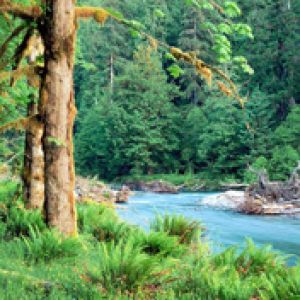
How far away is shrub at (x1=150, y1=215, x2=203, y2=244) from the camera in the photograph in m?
8.62

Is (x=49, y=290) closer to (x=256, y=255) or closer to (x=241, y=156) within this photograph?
(x=256, y=255)

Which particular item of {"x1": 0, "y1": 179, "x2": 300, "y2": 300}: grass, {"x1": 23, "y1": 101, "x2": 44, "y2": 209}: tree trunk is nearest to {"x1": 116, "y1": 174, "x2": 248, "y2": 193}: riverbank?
{"x1": 23, "y1": 101, "x2": 44, "y2": 209}: tree trunk

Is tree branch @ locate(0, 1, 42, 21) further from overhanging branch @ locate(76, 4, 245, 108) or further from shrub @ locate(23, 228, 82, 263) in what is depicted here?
shrub @ locate(23, 228, 82, 263)

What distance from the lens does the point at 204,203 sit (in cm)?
2889

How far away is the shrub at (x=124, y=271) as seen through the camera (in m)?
5.14

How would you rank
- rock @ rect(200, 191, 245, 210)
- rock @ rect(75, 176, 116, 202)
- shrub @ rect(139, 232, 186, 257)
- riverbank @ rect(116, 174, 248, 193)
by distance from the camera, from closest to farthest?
shrub @ rect(139, 232, 186, 257) < rock @ rect(75, 176, 116, 202) < rock @ rect(200, 191, 245, 210) < riverbank @ rect(116, 174, 248, 193)

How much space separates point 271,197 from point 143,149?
3088 centimetres

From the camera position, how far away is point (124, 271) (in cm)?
525

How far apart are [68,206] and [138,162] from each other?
4616 centimetres

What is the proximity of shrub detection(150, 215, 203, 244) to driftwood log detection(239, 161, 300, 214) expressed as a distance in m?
15.6

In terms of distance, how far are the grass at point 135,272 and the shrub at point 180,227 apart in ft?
1.42

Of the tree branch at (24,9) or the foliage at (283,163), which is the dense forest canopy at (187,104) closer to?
the foliage at (283,163)

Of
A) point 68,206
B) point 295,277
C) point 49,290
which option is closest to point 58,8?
point 68,206

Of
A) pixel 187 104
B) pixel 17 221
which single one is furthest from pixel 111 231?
pixel 187 104
